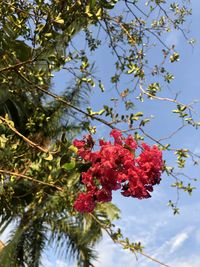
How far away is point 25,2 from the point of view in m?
5.36

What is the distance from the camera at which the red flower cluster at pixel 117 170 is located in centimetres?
362

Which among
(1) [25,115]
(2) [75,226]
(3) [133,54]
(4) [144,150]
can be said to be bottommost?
(4) [144,150]

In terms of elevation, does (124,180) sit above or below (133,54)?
below

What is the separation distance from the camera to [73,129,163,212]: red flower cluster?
11.9ft

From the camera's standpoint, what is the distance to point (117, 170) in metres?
3.65

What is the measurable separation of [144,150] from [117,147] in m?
0.23

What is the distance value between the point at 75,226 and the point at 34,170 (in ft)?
33.0

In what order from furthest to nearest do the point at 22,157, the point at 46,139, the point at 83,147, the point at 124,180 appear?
the point at 46,139
the point at 22,157
the point at 83,147
the point at 124,180

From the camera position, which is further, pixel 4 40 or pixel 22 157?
pixel 22 157

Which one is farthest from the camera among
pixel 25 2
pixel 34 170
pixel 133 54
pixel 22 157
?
pixel 133 54

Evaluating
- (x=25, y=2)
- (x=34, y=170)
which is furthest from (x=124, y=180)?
(x=25, y=2)

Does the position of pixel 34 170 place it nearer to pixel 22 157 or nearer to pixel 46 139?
pixel 22 157

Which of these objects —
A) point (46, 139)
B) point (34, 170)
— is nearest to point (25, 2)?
point (34, 170)

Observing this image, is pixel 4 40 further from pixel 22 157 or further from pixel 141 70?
pixel 141 70
